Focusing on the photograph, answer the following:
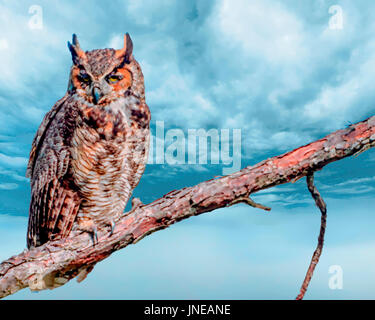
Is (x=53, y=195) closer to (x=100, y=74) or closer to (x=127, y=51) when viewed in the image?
(x=100, y=74)

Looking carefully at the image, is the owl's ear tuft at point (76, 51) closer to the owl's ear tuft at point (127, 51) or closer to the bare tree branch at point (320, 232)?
the owl's ear tuft at point (127, 51)

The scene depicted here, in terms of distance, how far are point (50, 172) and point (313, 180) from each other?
2.34m

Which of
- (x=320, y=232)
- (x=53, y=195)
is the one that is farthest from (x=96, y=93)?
(x=320, y=232)

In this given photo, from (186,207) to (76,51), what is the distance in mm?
1963

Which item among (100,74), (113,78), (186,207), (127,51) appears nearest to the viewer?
(186,207)

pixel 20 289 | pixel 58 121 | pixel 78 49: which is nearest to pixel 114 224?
pixel 20 289

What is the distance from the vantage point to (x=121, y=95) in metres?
3.18

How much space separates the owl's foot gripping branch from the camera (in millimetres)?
2336

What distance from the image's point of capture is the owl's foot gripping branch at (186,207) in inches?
92.0

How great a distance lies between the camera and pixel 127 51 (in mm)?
3283

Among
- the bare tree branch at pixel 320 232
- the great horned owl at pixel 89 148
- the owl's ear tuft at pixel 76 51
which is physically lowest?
the bare tree branch at pixel 320 232

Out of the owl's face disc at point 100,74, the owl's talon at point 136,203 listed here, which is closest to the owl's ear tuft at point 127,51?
the owl's face disc at point 100,74

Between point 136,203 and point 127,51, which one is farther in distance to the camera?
point 127,51

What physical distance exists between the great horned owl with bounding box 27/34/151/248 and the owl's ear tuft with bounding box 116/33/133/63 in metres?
0.01
